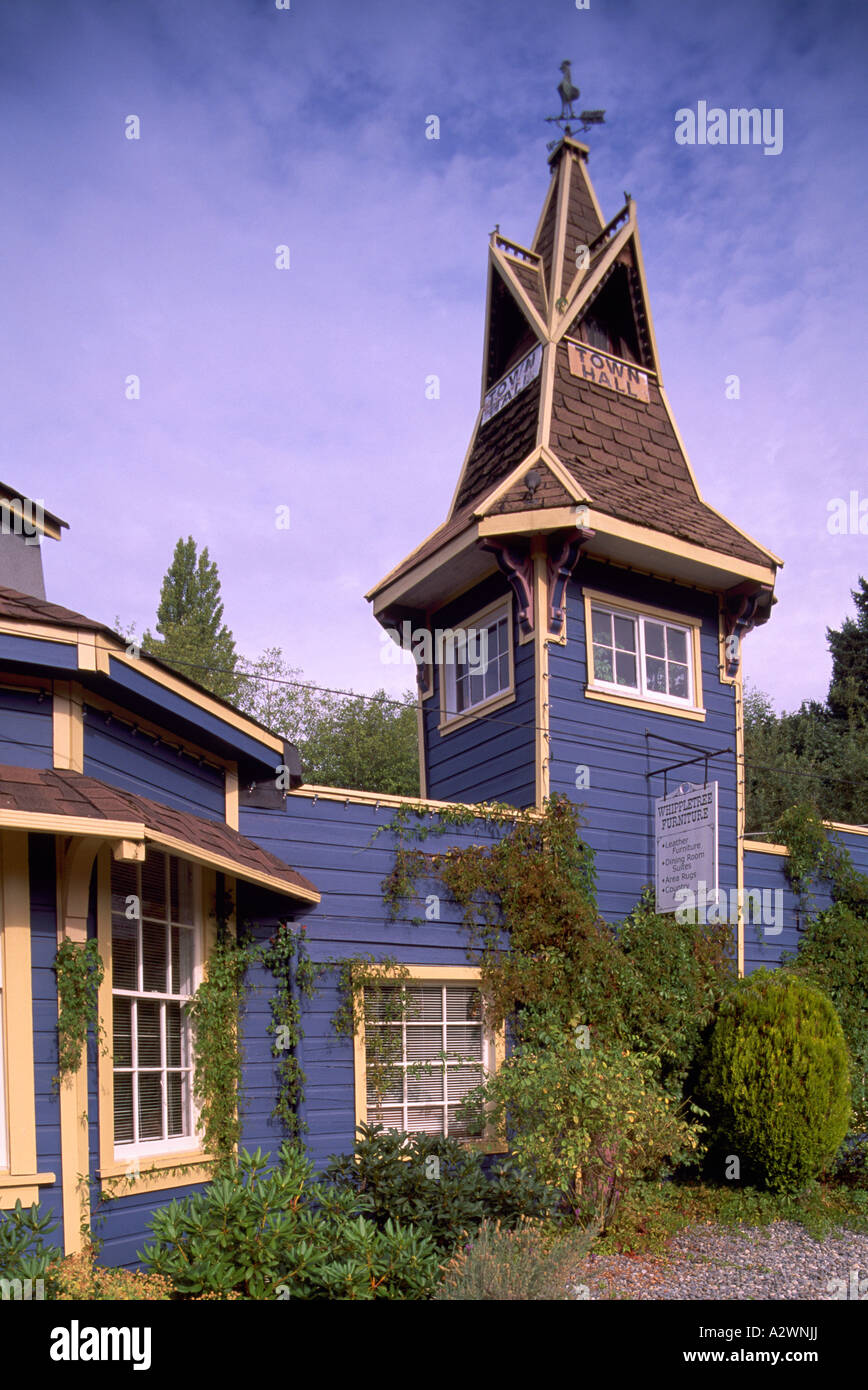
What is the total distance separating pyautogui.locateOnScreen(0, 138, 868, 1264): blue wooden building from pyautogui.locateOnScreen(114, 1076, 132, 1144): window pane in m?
0.02

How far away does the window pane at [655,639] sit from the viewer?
41.2 ft

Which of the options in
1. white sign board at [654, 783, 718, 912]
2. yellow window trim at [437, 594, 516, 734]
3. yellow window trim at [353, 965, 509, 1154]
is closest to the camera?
yellow window trim at [353, 965, 509, 1154]

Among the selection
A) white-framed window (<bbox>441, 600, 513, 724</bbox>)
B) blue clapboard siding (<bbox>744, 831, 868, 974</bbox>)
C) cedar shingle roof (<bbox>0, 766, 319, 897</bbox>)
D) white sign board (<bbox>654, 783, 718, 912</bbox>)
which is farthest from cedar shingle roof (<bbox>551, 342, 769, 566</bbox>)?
cedar shingle roof (<bbox>0, 766, 319, 897</bbox>)

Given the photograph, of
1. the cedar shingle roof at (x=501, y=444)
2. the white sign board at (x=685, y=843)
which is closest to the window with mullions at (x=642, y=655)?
the white sign board at (x=685, y=843)

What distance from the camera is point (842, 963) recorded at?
42.1 feet

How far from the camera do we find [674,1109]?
10125 millimetres

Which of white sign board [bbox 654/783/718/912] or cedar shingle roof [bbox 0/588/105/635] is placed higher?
cedar shingle roof [bbox 0/588/105/635]

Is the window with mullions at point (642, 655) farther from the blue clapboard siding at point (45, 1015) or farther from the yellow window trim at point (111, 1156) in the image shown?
the blue clapboard siding at point (45, 1015)

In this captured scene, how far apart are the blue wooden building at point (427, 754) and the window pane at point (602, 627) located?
0.07ft

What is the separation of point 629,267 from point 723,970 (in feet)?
27.8

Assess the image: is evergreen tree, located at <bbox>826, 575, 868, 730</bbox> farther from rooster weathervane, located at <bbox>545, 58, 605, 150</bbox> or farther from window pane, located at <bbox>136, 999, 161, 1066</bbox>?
window pane, located at <bbox>136, 999, 161, 1066</bbox>

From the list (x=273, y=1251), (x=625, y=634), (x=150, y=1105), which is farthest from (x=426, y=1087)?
(x=625, y=634)

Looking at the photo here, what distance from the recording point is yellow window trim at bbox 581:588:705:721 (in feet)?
39.0

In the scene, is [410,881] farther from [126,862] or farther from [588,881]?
[126,862]
